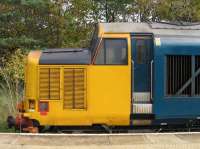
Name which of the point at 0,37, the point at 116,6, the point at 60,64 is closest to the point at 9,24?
the point at 0,37

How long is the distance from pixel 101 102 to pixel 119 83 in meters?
0.56

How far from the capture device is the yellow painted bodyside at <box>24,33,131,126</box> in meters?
12.2

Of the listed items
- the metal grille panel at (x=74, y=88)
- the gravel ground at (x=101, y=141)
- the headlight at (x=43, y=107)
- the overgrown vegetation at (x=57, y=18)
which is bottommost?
the gravel ground at (x=101, y=141)

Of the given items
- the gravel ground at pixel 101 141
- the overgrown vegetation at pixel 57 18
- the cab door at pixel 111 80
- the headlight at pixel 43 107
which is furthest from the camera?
the overgrown vegetation at pixel 57 18

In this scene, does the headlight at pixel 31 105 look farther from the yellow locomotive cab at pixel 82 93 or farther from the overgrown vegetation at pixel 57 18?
the overgrown vegetation at pixel 57 18

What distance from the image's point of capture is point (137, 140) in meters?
10.9

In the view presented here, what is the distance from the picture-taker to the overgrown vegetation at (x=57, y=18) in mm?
20859

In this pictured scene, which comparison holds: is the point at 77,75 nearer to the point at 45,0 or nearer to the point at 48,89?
the point at 48,89

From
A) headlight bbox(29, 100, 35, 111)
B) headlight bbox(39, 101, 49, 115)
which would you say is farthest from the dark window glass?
headlight bbox(29, 100, 35, 111)

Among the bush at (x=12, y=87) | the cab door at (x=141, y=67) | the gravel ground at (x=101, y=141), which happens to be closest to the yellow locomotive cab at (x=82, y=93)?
the cab door at (x=141, y=67)

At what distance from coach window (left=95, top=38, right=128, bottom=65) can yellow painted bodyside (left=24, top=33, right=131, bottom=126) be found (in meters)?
0.09

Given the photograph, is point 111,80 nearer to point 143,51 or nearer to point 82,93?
point 82,93

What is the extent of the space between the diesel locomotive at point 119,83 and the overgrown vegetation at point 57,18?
4.55 m

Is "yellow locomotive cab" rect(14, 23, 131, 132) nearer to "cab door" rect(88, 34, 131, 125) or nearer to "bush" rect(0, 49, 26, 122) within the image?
"cab door" rect(88, 34, 131, 125)
